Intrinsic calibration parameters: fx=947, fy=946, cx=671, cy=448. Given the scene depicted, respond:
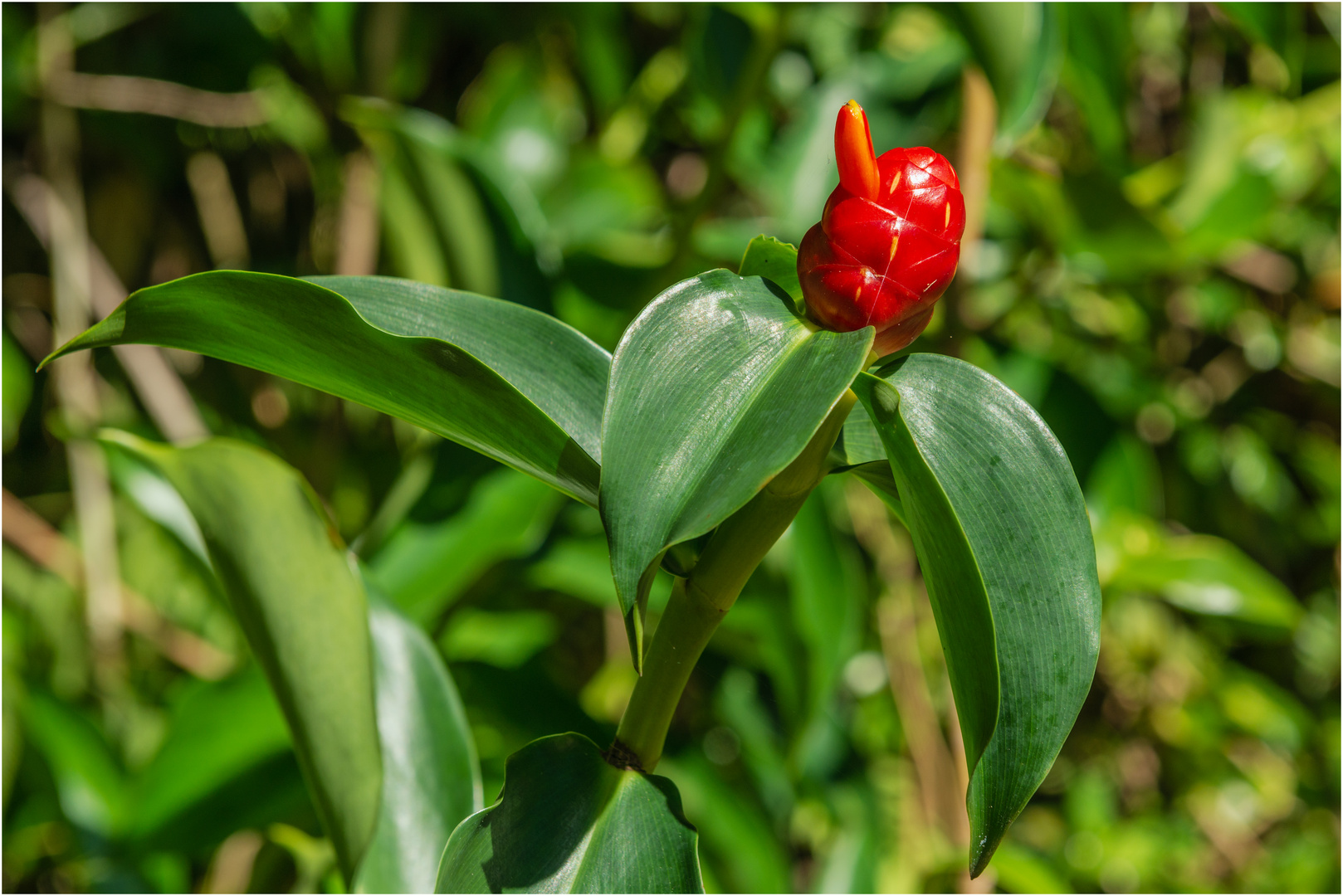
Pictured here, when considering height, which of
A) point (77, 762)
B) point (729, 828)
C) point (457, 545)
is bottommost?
point (729, 828)

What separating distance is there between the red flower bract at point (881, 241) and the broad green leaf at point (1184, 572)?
2.11 feet

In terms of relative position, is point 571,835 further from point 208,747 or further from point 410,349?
point 208,747

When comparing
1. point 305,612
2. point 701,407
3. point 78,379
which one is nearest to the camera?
point 701,407

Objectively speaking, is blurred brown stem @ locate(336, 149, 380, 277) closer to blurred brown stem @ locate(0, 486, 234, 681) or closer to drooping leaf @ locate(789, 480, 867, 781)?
blurred brown stem @ locate(0, 486, 234, 681)

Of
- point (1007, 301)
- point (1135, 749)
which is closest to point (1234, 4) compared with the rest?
point (1007, 301)

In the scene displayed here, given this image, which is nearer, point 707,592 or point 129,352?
point 707,592

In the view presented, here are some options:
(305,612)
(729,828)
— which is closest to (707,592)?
(305,612)

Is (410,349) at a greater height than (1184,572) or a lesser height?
greater

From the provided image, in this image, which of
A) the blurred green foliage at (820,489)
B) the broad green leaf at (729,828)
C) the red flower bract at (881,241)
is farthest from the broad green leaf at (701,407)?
the broad green leaf at (729,828)

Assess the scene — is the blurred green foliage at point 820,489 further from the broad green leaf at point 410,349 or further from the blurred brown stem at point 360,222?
the broad green leaf at point 410,349

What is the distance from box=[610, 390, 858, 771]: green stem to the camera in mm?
241

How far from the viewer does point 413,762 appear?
411 mm

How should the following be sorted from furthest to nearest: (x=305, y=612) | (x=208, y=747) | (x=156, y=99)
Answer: (x=156, y=99)
(x=208, y=747)
(x=305, y=612)

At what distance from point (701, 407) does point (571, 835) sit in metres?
Answer: 0.13
